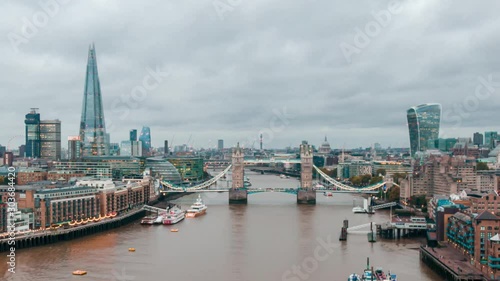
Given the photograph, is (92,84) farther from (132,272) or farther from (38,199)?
(132,272)

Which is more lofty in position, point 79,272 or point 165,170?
→ point 165,170

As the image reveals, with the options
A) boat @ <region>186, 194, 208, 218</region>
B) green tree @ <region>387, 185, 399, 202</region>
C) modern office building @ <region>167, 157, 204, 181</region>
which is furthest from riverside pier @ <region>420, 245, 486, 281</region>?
modern office building @ <region>167, 157, 204, 181</region>

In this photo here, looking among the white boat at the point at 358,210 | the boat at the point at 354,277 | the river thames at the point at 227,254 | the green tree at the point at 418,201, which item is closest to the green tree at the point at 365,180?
the green tree at the point at 418,201

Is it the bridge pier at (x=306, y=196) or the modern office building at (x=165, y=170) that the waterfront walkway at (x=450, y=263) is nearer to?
the bridge pier at (x=306, y=196)

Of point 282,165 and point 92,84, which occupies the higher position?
point 92,84

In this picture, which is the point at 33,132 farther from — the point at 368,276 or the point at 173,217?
the point at 368,276

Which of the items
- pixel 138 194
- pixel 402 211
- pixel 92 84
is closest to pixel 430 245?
pixel 402 211

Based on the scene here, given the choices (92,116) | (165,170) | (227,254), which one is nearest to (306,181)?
(165,170)
